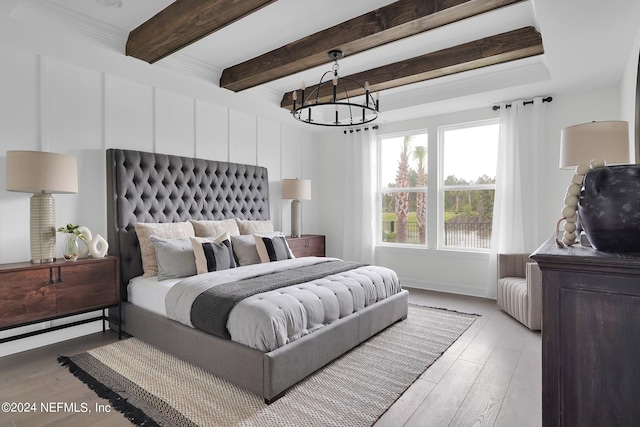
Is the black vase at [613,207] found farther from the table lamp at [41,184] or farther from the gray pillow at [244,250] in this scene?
the table lamp at [41,184]

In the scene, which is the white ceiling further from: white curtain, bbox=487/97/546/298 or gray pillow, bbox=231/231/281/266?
gray pillow, bbox=231/231/281/266

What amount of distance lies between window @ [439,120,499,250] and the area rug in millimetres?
2136

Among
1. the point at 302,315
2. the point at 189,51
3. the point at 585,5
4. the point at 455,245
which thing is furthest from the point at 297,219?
the point at 585,5

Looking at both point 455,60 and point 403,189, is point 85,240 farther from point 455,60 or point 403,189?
point 403,189

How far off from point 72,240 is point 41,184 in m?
0.55

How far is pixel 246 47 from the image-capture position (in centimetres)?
344

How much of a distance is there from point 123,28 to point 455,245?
14.9ft

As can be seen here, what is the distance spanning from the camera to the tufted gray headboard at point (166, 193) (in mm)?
3447

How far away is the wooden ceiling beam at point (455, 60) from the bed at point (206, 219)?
68.6 inches

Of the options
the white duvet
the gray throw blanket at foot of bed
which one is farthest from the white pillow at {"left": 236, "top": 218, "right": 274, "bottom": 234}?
the gray throw blanket at foot of bed

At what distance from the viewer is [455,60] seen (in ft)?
11.3

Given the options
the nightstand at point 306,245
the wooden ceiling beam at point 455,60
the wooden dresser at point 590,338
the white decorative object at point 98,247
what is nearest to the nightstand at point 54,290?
the white decorative object at point 98,247

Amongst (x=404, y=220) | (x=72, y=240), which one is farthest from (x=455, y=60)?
(x=72, y=240)

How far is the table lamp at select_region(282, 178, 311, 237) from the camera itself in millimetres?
5238
